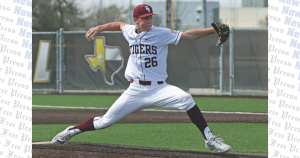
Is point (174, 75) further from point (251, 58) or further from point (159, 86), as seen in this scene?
point (159, 86)

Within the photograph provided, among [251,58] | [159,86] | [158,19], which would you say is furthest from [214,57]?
[158,19]

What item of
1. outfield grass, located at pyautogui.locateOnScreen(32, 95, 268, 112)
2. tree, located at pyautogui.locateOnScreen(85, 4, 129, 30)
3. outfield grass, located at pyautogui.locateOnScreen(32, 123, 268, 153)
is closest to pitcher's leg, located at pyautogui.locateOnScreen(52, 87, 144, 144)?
outfield grass, located at pyautogui.locateOnScreen(32, 123, 268, 153)

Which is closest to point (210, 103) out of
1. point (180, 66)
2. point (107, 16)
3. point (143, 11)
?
point (180, 66)

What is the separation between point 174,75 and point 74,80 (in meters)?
3.88

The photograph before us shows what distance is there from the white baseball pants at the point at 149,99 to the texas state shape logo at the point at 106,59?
1024 cm

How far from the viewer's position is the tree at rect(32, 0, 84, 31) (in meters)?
29.2

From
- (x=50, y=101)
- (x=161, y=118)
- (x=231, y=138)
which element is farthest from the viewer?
(x=50, y=101)

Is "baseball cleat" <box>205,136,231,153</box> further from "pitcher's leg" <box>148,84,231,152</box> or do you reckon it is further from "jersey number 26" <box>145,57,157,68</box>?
"jersey number 26" <box>145,57,157,68</box>

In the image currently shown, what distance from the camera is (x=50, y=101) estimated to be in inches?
528

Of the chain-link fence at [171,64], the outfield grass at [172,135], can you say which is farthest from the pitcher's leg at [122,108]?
the chain-link fence at [171,64]

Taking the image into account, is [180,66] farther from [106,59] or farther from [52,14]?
[52,14]

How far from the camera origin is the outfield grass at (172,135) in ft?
20.6

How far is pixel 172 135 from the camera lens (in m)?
7.14

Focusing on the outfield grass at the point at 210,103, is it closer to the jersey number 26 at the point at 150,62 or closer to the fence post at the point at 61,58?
the fence post at the point at 61,58
